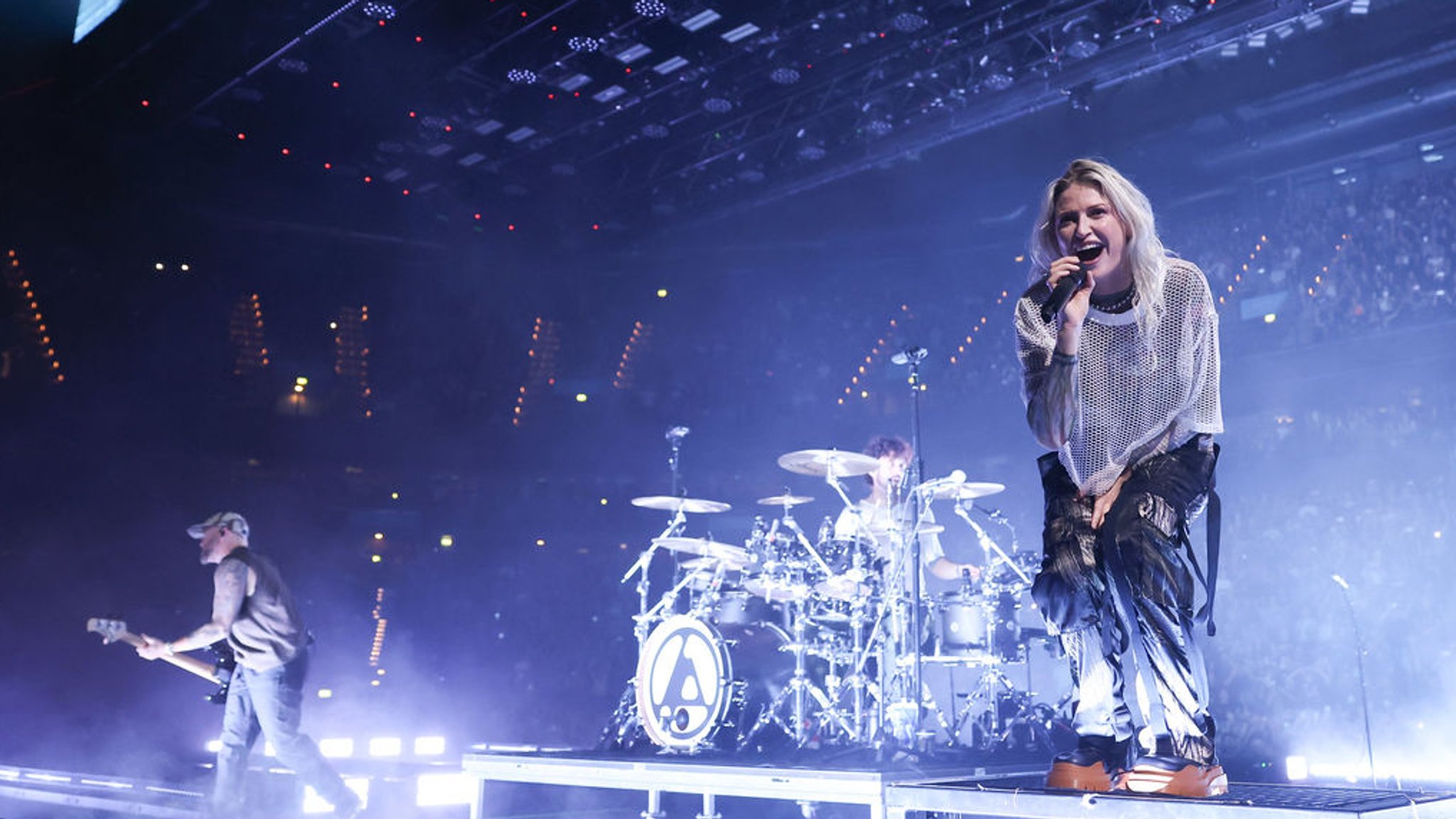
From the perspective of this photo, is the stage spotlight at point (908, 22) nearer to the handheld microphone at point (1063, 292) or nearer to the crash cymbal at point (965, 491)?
the crash cymbal at point (965, 491)

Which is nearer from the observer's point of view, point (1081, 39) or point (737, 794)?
point (737, 794)

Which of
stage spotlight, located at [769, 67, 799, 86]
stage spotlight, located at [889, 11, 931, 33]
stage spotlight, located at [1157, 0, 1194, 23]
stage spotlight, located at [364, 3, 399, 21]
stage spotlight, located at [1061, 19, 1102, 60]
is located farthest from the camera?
stage spotlight, located at [769, 67, 799, 86]

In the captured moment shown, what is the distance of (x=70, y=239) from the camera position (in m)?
9.09

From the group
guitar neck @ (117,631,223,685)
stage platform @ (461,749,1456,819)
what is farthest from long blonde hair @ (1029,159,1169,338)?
guitar neck @ (117,631,223,685)

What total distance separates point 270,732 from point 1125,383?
471cm

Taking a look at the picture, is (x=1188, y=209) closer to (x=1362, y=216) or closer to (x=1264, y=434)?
(x=1362, y=216)

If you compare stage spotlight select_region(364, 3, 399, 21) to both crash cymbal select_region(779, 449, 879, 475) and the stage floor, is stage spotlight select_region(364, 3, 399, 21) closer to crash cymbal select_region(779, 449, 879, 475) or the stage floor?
crash cymbal select_region(779, 449, 879, 475)

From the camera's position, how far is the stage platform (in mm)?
1809

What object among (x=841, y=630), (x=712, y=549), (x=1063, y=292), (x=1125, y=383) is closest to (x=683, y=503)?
(x=712, y=549)

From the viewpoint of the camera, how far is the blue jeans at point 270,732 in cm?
528

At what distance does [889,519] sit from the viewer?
236 inches

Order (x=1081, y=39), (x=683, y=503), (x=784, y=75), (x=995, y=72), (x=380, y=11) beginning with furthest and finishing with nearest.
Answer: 1. (x=784, y=75)
2. (x=995, y=72)
3. (x=380, y=11)
4. (x=1081, y=39)
5. (x=683, y=503)

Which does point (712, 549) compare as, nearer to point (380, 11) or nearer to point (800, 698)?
point (800, 698)

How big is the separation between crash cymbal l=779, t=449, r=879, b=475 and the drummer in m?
0.12
